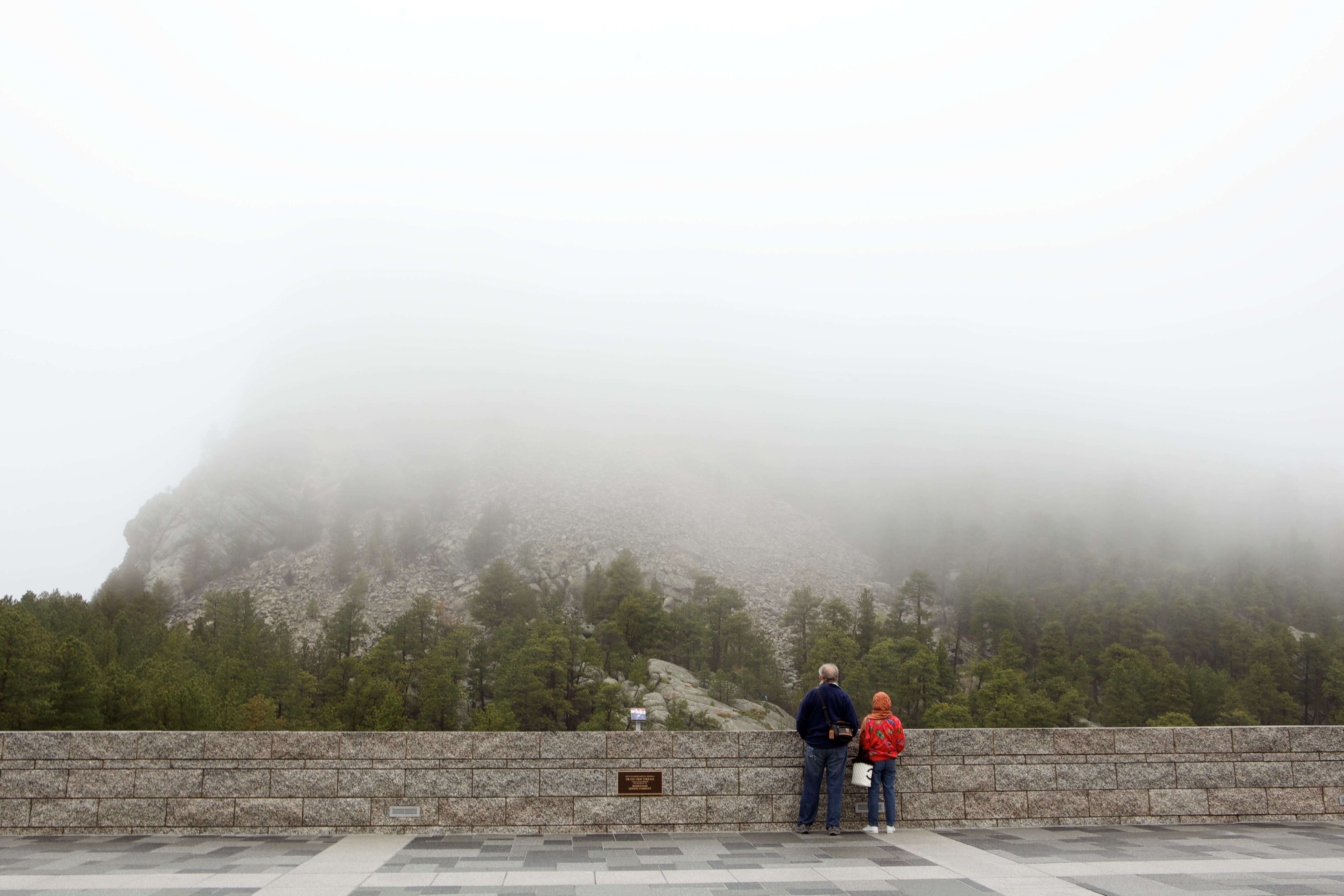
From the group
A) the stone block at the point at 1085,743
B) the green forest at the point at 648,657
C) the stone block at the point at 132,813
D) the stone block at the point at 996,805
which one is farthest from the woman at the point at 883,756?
the green forest at the point at 648,657

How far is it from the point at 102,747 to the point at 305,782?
2744 mm

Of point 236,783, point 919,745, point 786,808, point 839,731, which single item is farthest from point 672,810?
point 236,783

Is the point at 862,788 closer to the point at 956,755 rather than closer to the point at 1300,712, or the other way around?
the point at 956,755

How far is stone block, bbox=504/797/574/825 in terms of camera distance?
32.7 ft

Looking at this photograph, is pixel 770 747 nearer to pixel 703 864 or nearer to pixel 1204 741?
pixel 703 864

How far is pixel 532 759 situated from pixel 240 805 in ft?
12.6

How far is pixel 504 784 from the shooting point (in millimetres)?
10008

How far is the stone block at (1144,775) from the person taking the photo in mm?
10648

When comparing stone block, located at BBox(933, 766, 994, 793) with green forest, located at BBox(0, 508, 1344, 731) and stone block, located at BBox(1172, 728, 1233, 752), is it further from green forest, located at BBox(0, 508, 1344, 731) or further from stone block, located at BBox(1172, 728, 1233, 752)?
green forest, located at BBox(0, 508, 1344, 731)

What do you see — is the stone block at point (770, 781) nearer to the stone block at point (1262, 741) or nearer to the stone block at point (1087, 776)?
the stone block at point (1087, 776)

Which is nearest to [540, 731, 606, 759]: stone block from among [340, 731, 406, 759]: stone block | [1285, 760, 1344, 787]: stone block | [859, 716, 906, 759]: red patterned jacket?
[340, 731, 406, 759]: stone block

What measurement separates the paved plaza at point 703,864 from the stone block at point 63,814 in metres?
0.19

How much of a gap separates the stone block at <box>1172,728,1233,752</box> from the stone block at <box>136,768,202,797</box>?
13.7m

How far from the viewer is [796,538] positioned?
17562 centimetres
